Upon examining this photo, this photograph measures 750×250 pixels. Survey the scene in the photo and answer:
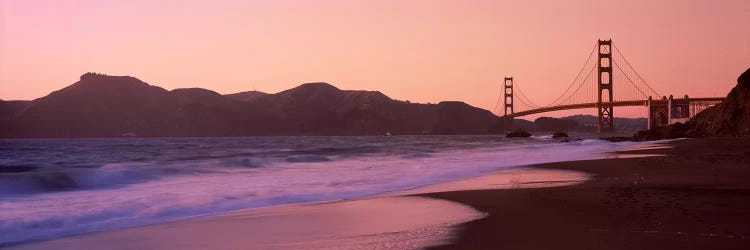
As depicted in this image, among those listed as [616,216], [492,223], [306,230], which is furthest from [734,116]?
[306,230]

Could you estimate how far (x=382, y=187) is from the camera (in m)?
13.2

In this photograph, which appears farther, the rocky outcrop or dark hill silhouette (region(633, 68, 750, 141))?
dark hill silhouette (region(633, 68, 750, 141))

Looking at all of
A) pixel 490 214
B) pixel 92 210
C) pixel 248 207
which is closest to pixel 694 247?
pixel 490 214

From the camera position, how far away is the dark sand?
527cm

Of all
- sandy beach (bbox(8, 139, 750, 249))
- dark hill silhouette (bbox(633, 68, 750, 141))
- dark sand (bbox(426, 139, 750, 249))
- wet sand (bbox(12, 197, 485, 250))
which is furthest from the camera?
dark hill silhouette (bbox(633, 68, 750, 141))

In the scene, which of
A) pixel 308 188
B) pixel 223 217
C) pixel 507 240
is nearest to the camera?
pixel 507 240

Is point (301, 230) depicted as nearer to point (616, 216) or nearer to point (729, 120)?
point (616, 216)

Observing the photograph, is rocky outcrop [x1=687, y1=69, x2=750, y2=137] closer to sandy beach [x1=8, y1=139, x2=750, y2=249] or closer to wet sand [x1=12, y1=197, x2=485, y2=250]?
sandy beach [x1=8, y1=139, x2=750, y2=249]

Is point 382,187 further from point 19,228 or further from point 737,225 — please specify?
point 737,225

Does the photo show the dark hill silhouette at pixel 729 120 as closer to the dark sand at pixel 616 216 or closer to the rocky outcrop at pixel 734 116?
the rocky outcrop at pixel 734 116

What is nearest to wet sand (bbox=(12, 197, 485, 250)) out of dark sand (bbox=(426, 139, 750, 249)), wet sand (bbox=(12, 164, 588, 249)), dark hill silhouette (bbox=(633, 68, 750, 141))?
wet sand (bbox=(12, 164, 588, 249))

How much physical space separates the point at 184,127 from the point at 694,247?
14781cm

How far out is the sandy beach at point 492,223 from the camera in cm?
548

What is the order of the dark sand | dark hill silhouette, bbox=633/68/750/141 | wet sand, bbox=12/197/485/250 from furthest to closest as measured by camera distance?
1. dark hill silhouette, bbox=633/68/750/141
2. wet sand, bbox=12/197/485/250
3. the dark sand
